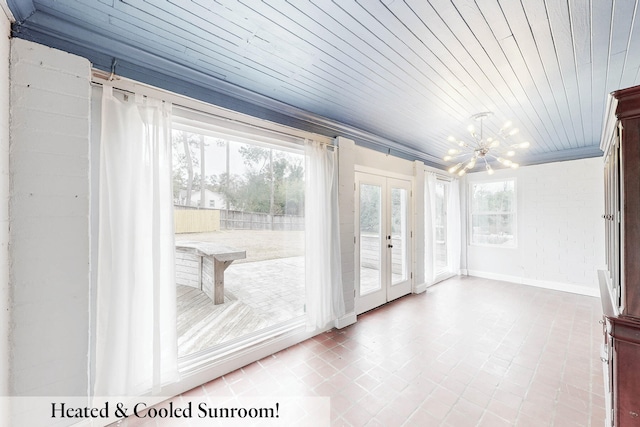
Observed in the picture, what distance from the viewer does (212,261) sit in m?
2.50

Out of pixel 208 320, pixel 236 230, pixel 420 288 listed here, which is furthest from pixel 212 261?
pixel 420 288

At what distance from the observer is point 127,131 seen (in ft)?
5.59

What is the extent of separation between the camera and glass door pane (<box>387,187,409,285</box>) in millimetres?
4043

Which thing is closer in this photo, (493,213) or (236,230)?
(236,230)

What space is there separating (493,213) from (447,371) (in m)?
4.39

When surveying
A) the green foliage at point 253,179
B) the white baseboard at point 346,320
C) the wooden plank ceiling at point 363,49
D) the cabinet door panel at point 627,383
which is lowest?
the white baseboard at point 346,320

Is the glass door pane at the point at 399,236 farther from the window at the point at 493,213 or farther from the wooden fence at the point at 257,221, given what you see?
the window at the point at 493,213

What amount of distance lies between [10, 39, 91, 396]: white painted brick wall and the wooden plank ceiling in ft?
0.88

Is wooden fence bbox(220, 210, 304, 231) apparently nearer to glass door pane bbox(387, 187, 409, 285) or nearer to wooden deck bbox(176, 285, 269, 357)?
wooden deck bbox(176, 285, 269, 357)

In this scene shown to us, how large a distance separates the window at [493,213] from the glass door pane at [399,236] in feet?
8.13

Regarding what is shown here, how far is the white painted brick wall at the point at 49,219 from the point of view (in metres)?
1.31

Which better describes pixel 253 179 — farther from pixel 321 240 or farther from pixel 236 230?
pixel 321 240

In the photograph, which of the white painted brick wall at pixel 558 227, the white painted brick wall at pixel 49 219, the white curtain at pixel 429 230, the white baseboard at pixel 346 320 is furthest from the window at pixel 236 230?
the white painted brick wall at pixel 558 227

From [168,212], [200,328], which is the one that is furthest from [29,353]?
[200,328]
